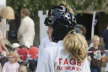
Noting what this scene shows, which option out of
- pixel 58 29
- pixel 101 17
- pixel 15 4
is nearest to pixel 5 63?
pixel 58 29

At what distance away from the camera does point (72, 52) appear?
3.89 metres

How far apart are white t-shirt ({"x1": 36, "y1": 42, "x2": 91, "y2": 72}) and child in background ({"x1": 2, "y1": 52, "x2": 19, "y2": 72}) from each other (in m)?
5.94

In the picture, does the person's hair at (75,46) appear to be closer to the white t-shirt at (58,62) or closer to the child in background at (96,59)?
the white t-shirt at (58,62)

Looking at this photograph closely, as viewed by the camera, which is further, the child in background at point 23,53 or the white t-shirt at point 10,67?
the child in background at point 23,53

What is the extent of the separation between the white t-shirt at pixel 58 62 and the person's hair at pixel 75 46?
5 centimetres

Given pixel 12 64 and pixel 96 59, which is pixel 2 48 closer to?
pixel 12 64

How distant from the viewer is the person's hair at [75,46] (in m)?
3.83

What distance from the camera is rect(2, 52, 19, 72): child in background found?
984 centimetres

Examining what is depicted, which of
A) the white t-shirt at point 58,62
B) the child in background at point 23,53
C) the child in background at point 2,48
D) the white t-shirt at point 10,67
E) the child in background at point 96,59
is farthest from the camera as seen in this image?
the child in background at point 23,53

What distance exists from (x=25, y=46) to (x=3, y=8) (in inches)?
49.4

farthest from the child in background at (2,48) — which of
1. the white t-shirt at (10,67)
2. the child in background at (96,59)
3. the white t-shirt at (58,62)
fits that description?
the white t-shirt at (58,62)

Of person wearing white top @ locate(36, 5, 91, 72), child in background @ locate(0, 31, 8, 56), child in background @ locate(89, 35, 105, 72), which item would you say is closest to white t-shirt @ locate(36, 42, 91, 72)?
person wearing white top @ locate(36, 5, 91, 72)

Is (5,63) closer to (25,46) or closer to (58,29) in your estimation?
(25,46)

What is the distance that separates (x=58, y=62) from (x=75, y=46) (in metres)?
0.19
